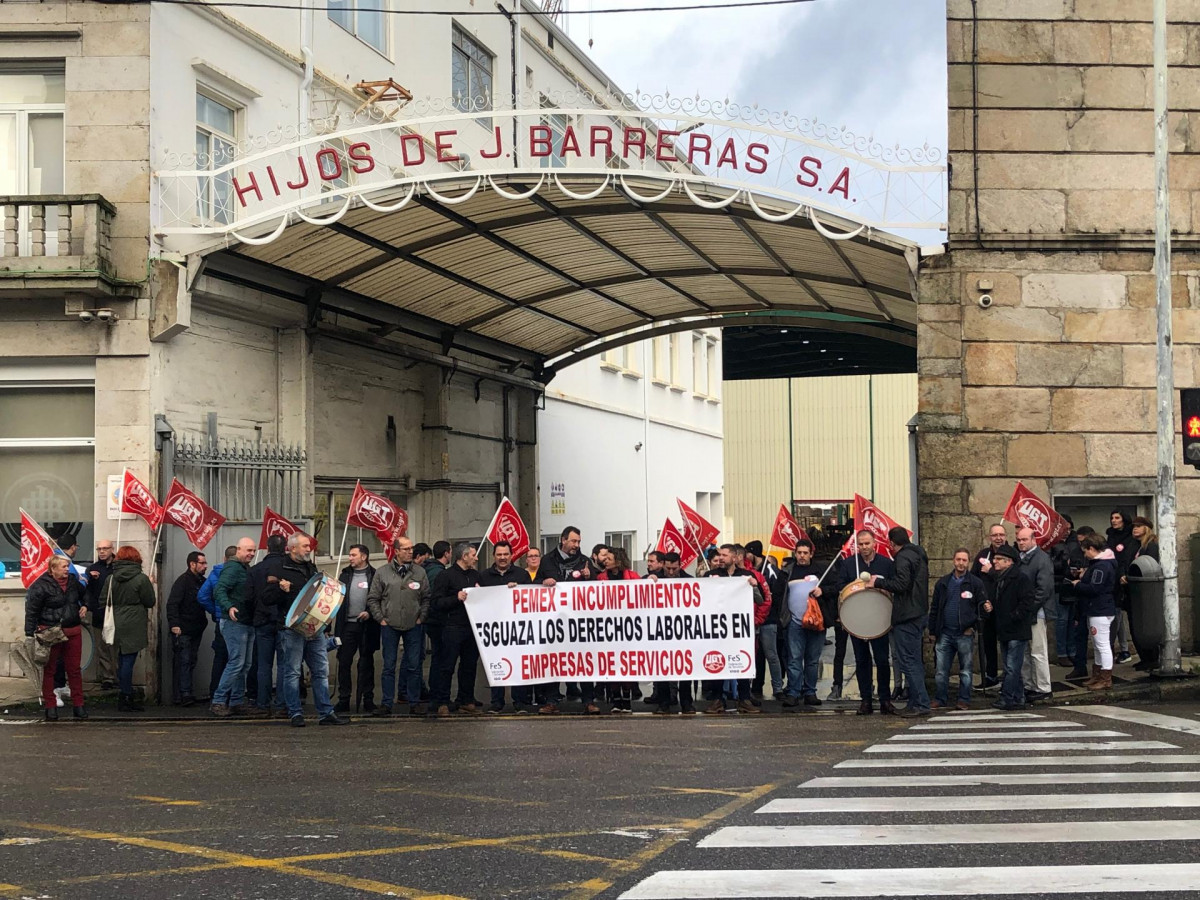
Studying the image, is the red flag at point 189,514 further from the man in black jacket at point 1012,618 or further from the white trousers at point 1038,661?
the white trousers at point 1038,661

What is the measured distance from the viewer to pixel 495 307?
2344 cm

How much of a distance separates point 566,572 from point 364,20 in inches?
454

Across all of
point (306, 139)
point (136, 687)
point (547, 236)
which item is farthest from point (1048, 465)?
A: point (136, 687)

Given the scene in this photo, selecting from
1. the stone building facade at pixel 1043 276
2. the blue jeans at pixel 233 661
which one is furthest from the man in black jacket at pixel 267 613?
the stone building facade at pixel 1043 276

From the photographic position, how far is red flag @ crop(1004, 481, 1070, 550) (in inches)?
638

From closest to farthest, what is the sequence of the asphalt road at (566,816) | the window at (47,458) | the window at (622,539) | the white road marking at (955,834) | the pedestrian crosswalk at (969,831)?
the pedestrian crosswalk at (969,831) → the asphalt road at (566,816) → the white road marking at (955,834) → the window at (47,458) → the window at (622,539)

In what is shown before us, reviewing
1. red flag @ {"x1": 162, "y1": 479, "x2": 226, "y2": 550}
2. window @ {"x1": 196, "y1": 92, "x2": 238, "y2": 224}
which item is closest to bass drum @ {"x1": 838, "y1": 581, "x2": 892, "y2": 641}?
red flag @ {"x1": 162, "y1": 479, "x2": 226, "y2": 550}

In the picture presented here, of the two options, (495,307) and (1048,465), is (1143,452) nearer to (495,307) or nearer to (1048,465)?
(1048,465)

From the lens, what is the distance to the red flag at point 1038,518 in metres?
16.2

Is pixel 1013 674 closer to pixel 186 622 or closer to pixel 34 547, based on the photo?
pixel 186 622

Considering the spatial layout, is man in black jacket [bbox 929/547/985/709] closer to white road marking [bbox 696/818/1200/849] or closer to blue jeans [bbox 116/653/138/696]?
white road marking [bbox 696/818/1200/849]

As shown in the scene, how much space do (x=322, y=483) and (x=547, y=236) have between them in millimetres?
4595

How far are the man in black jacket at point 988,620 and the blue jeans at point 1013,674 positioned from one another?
1.36 ft

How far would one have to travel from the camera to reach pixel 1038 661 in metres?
14.3
